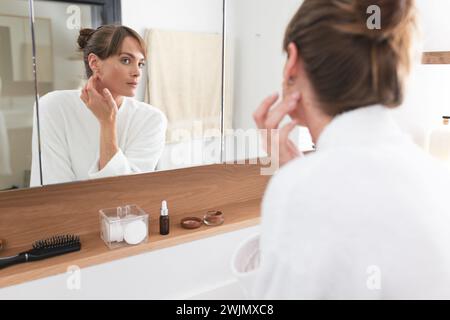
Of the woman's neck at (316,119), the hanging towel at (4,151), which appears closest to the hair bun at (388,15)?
the woman's neck at (316,119)

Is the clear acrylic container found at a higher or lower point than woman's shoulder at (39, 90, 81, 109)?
lower

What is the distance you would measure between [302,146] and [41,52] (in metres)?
0.90

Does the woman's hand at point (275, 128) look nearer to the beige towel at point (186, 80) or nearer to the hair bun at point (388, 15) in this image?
the hair bun at point (388, 15)

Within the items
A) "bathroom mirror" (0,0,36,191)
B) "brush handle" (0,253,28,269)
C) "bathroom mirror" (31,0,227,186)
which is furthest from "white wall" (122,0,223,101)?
"brush handle" (0,253,28,269)

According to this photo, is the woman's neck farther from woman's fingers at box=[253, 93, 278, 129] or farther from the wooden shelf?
the wooden shelf

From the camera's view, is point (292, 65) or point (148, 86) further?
point (148, 86)

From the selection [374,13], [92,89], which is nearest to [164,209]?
[92,89]

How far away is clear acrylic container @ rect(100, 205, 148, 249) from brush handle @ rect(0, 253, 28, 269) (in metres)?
0.21

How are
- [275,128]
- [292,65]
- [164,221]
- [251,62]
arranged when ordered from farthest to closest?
1. [251,62]
2. [164,221]
3. [275,128]
4. [292,65]

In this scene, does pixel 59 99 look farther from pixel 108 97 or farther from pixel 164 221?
pixel 164 221

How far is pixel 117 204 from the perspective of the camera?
1.28 meters

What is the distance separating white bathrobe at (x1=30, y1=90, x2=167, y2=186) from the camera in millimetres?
1103

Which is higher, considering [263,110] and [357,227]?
[263,110]

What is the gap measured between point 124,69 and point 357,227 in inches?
33.9
